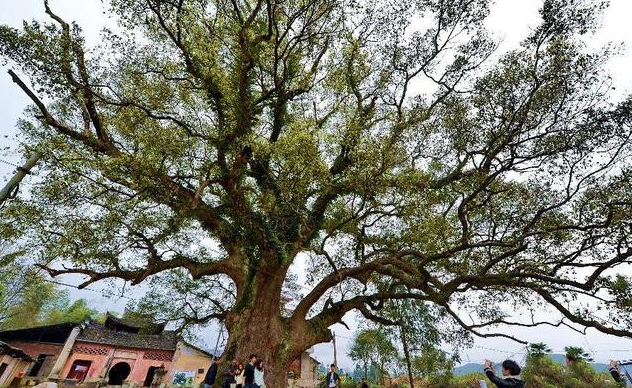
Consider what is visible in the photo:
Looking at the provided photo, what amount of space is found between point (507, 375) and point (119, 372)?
26533mm

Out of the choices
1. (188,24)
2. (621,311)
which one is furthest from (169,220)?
(621,311)

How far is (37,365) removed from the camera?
2148cm

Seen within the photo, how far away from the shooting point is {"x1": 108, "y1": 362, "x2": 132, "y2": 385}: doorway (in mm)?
23141

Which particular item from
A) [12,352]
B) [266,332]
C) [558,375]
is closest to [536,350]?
[558,375]

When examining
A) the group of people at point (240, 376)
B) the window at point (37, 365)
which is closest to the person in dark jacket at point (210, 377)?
the group of people at point (240, 376)

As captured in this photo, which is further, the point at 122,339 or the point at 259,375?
the point at 122,339

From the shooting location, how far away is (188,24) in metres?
9.41

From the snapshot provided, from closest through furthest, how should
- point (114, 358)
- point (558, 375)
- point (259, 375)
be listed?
point (259, 375) < point (558, 375) < point (114, 358)

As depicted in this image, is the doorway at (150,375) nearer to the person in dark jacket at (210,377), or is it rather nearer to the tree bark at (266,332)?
the tree bark at (266,332)

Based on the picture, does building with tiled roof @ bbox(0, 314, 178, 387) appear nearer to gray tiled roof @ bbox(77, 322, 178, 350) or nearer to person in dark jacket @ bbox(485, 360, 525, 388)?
gray tiled roof @ bbox(77, 322, 178, 350)

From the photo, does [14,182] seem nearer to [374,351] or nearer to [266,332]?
[266,332]

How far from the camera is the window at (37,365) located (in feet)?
69.6

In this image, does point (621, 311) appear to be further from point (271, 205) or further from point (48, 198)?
point (48, 198)

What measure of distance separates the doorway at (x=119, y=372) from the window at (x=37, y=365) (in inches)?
159
